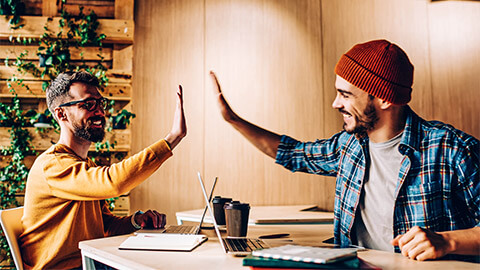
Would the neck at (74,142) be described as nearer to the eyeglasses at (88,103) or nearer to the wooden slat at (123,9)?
the eyeglasses at (88,103)

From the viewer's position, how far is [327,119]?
3.30 metres

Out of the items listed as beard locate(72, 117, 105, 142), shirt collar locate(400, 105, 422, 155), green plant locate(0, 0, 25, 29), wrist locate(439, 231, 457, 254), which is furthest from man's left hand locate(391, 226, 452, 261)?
green plant locate(0, 0, 25, 29)

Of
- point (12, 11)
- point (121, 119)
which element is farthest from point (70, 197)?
point (12, 11)

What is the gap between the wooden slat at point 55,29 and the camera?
3.25 m

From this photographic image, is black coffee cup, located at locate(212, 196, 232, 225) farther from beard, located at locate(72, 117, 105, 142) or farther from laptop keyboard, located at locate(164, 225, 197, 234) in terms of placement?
beard, located at locate(72, 117, 105, 142)

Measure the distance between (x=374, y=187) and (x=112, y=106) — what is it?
2.44 m

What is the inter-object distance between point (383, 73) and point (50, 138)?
2812mm

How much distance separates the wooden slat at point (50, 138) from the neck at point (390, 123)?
7.42 ft

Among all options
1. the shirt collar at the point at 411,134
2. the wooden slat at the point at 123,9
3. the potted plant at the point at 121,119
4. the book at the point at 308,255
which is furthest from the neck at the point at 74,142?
the wooden slat at the point at 123,9

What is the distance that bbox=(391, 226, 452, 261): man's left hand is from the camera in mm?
1043

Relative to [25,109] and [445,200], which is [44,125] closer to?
[25,109]

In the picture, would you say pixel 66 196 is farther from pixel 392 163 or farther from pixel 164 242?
pixel 392 163

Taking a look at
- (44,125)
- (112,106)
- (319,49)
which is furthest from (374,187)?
(44,125)

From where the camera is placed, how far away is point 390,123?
5.39ft
